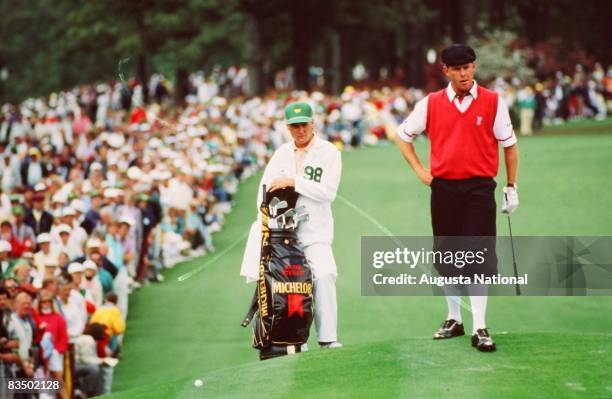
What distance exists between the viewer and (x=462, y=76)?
328 inches

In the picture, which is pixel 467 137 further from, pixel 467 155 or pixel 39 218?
pixel 39 218

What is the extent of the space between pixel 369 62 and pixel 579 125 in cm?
3162

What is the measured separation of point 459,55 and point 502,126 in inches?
22.5

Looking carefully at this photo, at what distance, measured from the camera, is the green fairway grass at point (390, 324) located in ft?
26.9

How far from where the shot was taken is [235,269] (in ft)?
71.2

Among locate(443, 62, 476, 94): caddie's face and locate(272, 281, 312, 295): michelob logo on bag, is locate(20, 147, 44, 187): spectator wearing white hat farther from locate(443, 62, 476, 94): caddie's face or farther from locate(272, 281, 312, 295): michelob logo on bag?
locate(443, 62, 476, 94): caddie's face

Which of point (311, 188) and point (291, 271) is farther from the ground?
point (311, 188)

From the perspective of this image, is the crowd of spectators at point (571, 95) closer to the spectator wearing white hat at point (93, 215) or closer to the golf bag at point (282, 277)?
the spectator wearing white hat at point (93, 215)

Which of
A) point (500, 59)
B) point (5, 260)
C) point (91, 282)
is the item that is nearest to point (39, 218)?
point (5, 260)

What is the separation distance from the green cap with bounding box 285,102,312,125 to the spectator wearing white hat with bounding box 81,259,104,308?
7.87m

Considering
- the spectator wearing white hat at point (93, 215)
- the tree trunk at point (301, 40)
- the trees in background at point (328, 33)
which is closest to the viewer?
the spectator wearing white hat at point (93, 215)

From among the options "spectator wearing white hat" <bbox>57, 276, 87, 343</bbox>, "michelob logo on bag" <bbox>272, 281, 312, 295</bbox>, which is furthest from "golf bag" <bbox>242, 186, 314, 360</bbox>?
"spectator wearing white hat" <bbox>57, 276, 87, 343</bbox>

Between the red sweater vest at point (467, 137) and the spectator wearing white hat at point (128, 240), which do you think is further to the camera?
the spectator wearing white hat at point (128, 240)

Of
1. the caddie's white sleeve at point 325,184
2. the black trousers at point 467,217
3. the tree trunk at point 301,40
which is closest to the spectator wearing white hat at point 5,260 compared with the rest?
the caddie's white sleeve at point 325,184
